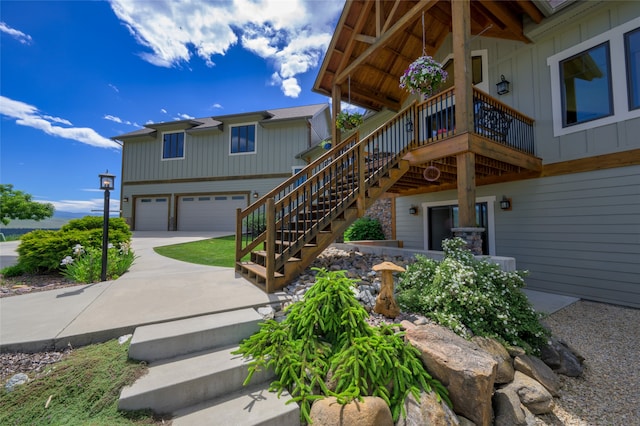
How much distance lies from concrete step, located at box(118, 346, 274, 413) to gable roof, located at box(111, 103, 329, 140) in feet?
42.5

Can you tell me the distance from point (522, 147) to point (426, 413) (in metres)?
A: 6.33

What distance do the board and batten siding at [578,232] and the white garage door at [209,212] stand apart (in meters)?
12.0

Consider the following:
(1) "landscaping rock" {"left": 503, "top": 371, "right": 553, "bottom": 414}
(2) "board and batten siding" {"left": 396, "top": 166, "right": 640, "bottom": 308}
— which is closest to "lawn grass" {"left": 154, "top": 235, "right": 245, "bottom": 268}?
(1) "landscaping rock" {"left": 503, "top": 371, "right": 553, "bottom": 414}

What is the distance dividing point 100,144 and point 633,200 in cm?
2486

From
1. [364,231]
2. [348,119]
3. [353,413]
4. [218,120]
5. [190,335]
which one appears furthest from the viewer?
[218,120]

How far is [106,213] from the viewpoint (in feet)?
14.6

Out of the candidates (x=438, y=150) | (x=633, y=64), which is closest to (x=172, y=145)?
(x=438, y=150)

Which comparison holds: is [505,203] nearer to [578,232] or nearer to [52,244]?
[578,232]

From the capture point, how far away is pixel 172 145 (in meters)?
15.6

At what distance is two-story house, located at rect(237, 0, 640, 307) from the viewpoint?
462cm

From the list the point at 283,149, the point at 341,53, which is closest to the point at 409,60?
the point at 341,53

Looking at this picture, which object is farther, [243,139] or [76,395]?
[243,139]

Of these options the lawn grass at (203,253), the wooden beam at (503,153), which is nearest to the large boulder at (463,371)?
the wooden beam at (503,153)

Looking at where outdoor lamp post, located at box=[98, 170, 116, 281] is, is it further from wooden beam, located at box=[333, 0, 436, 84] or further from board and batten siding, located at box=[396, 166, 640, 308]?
board and batten siding, located at box=[396, 166, 640, 308]
